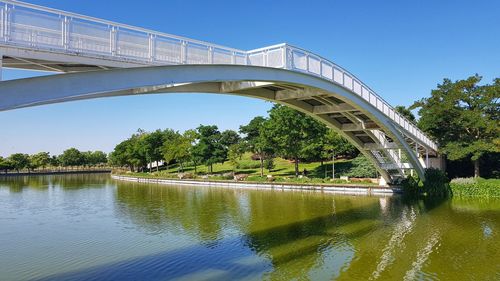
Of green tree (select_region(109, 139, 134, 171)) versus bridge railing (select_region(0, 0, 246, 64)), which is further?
green tree (select_region(109, 139, 134, 171))

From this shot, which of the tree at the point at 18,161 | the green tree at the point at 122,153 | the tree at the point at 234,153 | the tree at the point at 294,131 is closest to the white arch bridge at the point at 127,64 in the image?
the tree at the point at 294,131

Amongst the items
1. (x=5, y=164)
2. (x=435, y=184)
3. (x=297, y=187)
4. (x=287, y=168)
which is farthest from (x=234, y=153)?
(x=5, y=164)

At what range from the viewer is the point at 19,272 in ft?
40.0

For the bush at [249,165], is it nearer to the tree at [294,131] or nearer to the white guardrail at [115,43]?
the tree at [294,131]

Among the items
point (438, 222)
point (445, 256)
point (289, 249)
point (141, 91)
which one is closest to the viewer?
point (141, 91)

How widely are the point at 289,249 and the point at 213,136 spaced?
44.0m

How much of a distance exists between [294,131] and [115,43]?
111ft

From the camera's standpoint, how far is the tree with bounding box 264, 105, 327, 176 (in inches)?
1697

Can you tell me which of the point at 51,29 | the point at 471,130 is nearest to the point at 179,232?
the point at 51,29

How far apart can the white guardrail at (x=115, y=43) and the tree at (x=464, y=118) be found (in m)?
21.8

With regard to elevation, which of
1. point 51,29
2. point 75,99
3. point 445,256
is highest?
point 51,29

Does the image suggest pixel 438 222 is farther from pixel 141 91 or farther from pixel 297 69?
pixel 141 91

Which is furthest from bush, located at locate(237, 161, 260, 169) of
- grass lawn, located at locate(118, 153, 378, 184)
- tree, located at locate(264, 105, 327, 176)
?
tree, located at locate(264, 105, 327, 176)

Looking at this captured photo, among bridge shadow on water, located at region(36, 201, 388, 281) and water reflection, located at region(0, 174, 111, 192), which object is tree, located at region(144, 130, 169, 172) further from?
bridge shadow on water, located at region(36, 201, 388, 281)
